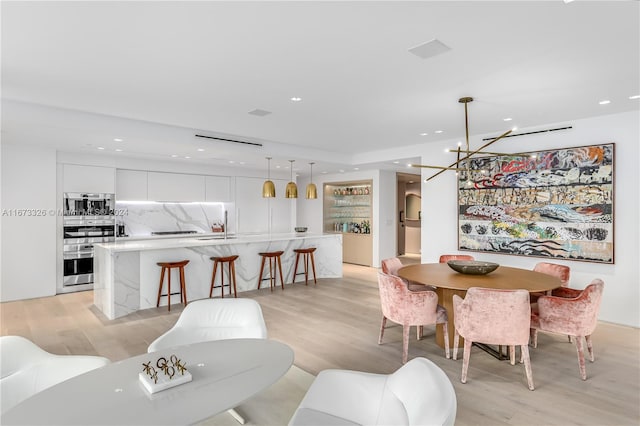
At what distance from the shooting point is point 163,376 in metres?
1.71

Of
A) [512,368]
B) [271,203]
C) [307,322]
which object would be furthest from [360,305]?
[271,203]

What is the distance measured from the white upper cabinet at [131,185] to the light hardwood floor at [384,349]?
6.76 ft

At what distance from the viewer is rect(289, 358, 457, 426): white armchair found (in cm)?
154

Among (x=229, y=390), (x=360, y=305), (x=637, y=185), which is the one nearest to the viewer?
(x=229, y=390)

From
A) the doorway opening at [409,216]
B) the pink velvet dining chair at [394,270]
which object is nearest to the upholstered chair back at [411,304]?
the pink velvet dining chair at [394,270]

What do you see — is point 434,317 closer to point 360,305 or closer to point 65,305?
point 360,305

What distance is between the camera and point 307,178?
420 inches

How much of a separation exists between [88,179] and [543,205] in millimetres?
7390

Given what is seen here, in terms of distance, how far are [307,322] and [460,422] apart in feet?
7.85

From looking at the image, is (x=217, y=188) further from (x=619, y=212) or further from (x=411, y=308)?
(x=619, y=212)

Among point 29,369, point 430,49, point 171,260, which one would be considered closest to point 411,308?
point 430,49

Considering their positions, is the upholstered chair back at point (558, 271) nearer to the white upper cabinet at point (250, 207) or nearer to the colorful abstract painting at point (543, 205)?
the colorful abstract painting at point (543, 205)

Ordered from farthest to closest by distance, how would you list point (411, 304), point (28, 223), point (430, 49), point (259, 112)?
point (28, 223), point (259, 112), point (411, 304), point (430, 49)

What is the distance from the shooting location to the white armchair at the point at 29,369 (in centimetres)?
200
